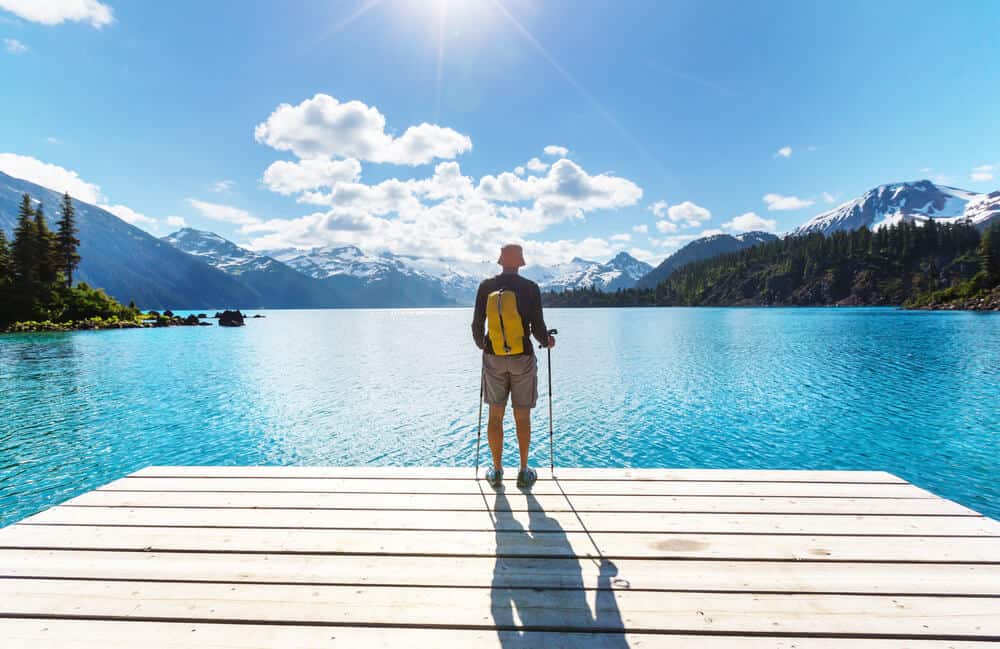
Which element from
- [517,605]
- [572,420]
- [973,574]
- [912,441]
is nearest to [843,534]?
[973,574]

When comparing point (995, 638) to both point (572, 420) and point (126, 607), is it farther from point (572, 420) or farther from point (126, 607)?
point (572, 420)

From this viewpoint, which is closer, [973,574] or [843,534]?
[973,574]

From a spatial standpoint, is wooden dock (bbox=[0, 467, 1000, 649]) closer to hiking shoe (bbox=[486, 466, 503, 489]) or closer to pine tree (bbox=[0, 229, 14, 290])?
hiking shoe (bbox=[486, 466, 503, 489])

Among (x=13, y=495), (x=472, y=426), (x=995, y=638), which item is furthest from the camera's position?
(x=472, y=426)

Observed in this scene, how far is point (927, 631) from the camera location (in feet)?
11.4

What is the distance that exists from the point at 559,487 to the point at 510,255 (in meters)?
3.48

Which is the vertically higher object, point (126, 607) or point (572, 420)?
point (126, 607)

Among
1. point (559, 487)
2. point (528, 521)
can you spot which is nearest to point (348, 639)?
point (528, 521)

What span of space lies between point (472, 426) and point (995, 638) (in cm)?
1680

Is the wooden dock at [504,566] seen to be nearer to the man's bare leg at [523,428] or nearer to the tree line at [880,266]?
the man's bare leg at [523,428]

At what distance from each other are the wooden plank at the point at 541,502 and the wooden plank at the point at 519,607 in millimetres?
Answer: 1658

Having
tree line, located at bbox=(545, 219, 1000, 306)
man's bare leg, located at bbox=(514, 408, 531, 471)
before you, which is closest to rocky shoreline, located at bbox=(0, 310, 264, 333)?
man's bare leg, located at bbox=(514, 408, 531, 471)

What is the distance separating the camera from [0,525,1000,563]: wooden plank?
455 cm

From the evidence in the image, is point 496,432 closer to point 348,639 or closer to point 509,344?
point 509,344
